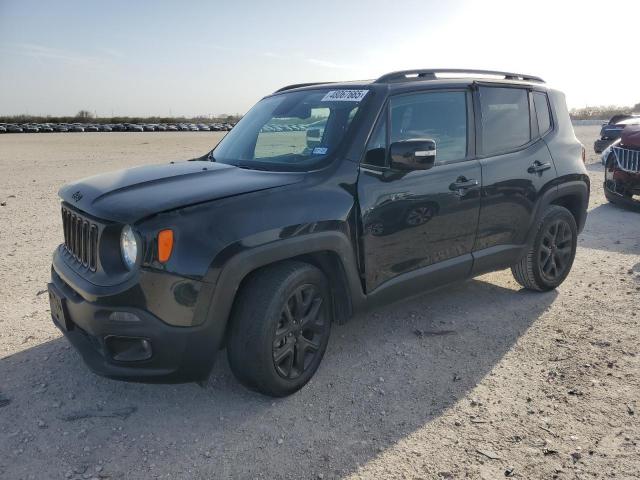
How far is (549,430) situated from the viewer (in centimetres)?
298

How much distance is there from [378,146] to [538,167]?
1.82 meters

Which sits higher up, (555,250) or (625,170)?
(625,170)

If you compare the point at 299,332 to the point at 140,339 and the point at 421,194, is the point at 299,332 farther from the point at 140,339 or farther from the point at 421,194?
the point at 421,194

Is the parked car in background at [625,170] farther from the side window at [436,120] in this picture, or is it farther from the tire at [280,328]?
the tire at [280,328]

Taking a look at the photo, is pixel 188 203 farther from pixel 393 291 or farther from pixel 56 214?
pixel 56 214

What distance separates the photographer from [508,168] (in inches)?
172

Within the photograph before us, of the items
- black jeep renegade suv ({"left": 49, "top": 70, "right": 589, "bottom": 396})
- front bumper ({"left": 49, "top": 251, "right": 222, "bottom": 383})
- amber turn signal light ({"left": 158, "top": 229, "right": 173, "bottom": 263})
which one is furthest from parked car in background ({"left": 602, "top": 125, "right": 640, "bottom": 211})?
amber turn signal light ({"left": 158, "top": 229, "right": 173, "bottom": 263})

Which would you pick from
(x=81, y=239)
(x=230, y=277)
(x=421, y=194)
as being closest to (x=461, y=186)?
(x=421, y=194)

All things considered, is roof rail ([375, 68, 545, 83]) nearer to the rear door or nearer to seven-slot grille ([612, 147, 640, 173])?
the rear door

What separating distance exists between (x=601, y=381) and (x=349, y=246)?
1.86 metres

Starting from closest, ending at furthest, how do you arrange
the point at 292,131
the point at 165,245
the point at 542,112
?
the point at 165,245 < the point at 292,131 < the point at 542,112

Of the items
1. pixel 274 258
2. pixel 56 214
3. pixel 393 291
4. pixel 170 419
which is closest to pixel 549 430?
pixel 393 291

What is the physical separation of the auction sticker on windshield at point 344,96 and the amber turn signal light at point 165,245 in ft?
5.49

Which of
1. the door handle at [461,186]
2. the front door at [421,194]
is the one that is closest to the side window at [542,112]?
the front door at [421,194]
